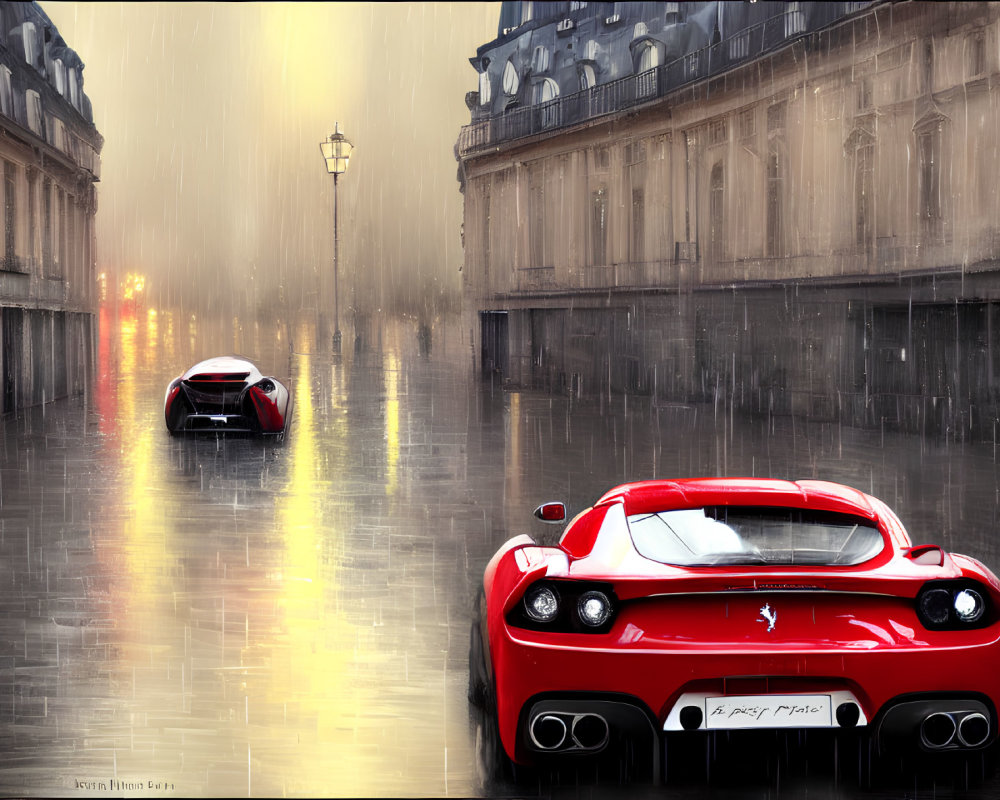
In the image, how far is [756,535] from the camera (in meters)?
4.80

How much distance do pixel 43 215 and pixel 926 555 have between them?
30779 mm

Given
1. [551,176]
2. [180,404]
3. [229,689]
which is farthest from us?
[551,176]

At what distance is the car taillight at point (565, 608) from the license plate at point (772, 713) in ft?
1.54

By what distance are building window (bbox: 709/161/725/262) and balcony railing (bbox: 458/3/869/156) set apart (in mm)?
2532

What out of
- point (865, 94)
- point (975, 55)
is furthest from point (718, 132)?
point (975, 55)

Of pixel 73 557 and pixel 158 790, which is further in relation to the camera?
pixel 73 557

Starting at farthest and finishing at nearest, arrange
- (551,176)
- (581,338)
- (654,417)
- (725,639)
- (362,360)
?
(362,360) < (551,176) < (581,338) < (654,417) < (725,639)

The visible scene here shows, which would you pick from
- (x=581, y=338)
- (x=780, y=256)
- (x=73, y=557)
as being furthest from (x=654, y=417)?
(x=73, y=557)

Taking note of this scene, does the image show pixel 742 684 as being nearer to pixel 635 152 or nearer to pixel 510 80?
pixel 635 152

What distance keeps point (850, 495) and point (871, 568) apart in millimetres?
775

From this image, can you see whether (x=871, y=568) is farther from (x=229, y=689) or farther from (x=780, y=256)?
(x=780, y=256)

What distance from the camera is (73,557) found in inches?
352

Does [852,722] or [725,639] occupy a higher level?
[725,639]

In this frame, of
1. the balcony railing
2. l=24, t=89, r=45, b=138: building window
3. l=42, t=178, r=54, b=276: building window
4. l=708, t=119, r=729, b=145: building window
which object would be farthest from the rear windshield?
l=42, t=178, r=54, b=276: building window
